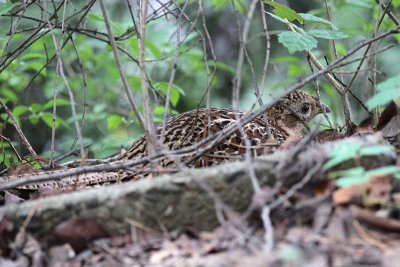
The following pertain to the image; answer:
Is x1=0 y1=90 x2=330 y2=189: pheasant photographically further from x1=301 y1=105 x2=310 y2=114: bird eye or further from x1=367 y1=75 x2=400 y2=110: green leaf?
x1=367 y1=75 x2=400 y2=110: green leaf

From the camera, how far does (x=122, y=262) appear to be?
2463 mm

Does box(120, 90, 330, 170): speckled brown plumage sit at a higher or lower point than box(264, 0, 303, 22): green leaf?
lower

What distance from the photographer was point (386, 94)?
8.69 ft

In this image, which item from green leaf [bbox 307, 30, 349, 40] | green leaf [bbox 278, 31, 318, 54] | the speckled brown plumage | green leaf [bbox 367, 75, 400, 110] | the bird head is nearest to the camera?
green leaf [bbox 367, 75, 400, 110]

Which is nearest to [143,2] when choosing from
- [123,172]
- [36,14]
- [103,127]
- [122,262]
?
[123,172]

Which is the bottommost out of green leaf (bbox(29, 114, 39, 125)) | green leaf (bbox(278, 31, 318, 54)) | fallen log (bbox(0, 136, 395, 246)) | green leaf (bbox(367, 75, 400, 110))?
fallen log (bbox(0, 136, 395, 246))

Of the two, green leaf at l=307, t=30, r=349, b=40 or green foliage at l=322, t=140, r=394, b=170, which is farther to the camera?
green leaf at l=307, t=30, r=349, b=40

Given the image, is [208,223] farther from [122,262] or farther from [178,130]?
[178,130]

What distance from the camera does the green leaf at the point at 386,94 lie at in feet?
8.53

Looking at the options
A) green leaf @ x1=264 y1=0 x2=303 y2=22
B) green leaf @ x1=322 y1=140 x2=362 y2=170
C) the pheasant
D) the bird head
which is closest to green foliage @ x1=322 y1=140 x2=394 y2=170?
green leaf @ x1=322 y1=140 x2=362 y2=170

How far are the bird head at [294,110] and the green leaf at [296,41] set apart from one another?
5.99 ft

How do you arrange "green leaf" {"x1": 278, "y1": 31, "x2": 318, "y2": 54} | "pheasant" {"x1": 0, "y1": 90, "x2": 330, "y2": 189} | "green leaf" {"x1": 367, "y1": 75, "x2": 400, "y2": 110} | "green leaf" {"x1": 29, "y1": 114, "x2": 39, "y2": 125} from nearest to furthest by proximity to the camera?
"green leaf" {"x1": 367, "y1": 75, "x2": 400, "y2": 110}
"green leaf" {"x1": 278, "y1": 31, "x2": 318, "y2": 54}
"pheasant" {"x1": 0, "y1": 90, "x2": 330, "y2": 189}
"green leaf" {"x1": 29, "y1": 114, "x2": 39, "y2": 125}

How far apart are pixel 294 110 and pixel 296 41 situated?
199 centimetres

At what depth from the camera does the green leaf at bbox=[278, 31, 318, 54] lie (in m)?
3.35
